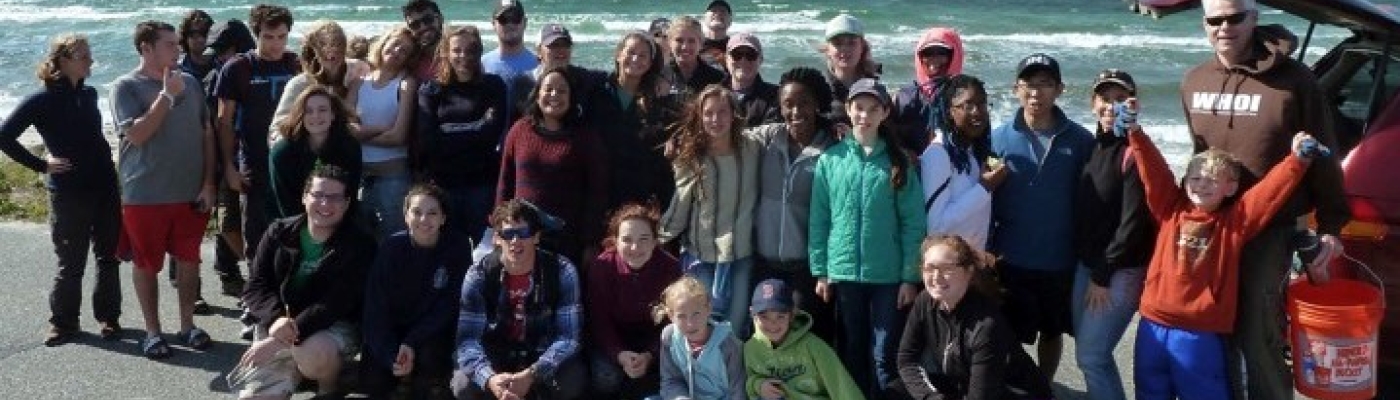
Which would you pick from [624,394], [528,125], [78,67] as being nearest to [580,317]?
[624,394]

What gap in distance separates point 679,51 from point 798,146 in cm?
126

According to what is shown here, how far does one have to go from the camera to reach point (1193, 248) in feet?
15.4

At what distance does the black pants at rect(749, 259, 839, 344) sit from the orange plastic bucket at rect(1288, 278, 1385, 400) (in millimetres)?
1655

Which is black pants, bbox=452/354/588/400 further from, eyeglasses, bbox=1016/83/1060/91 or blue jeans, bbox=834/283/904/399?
eyeglasses, bbox=1016/83/1060/91

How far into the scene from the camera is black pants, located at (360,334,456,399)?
5445 millimetres

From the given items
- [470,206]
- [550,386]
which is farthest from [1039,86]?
[470,206]

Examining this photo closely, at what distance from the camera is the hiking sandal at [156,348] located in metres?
6.12

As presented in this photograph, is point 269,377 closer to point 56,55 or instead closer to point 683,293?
point 683,293

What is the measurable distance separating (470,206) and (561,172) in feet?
2.14

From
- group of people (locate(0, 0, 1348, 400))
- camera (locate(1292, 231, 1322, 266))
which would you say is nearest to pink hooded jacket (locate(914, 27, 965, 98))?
group of people (locate(0, 0, 1348, 400))

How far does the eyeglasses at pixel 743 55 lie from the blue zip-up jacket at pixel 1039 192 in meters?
1.16

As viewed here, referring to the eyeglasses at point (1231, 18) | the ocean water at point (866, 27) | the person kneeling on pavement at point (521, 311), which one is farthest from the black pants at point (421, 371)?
the ocean water at point (866, 27)

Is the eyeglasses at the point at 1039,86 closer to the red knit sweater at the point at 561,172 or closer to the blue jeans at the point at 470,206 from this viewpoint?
the red knit sweater at the point at 561,172

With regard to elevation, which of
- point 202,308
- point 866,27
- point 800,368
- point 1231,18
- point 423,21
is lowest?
point 866,27
